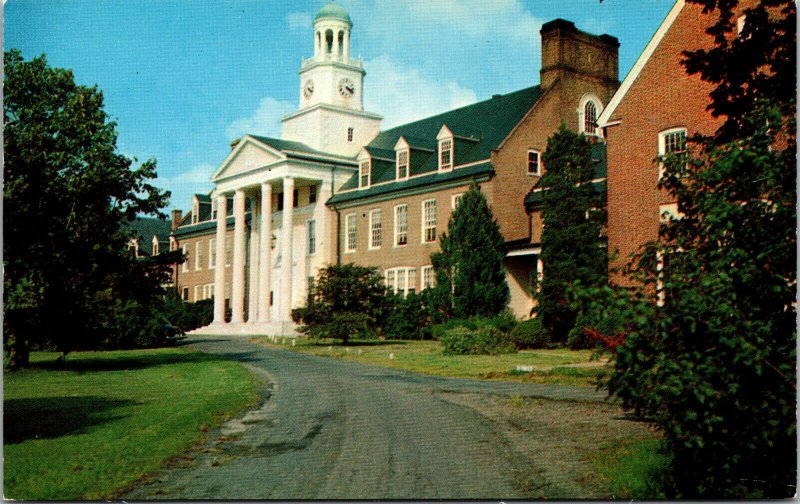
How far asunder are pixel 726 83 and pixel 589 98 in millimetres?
24355

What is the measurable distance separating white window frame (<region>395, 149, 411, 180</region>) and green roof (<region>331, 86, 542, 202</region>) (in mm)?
128

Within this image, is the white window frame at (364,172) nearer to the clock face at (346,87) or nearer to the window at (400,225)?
the window at (400,225)

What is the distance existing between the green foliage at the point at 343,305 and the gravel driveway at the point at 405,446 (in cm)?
1237

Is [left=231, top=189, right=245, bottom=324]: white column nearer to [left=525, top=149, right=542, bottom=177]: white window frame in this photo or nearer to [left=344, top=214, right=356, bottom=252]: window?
[left=344, top=214, right=356, bottom=252]: window

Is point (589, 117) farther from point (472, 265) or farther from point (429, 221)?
point (472, 265)

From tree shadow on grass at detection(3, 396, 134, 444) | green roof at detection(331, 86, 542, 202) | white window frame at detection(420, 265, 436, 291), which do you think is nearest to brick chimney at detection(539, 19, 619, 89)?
green roof at detection(331, 86, 542, 202)

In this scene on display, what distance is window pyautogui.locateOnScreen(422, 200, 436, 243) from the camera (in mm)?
34844

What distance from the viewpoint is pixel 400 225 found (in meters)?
36.7

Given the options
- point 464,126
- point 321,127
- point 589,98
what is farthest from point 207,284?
point 589,98

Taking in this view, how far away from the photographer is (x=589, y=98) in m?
33.2

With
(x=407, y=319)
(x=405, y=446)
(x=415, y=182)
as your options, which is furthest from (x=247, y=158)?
(x=405, y=446)

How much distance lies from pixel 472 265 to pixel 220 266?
15.5 meters

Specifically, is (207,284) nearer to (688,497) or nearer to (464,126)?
(464,126)

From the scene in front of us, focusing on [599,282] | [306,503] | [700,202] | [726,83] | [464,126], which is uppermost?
[464,126]
